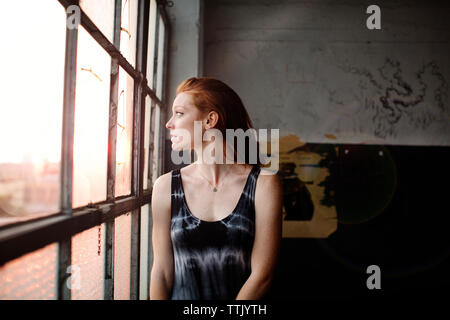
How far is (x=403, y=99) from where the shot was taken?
3381mm

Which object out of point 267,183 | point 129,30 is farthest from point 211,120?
point 129,30

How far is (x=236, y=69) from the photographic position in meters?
3.41

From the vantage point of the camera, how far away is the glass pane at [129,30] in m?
1.62

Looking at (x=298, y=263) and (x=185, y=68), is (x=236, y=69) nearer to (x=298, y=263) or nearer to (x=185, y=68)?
(x=185, y=68)

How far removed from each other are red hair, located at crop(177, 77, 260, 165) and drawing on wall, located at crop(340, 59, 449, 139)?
2.65 metres

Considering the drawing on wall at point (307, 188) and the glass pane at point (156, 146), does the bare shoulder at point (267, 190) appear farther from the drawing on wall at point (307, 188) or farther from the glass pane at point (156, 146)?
the drawing on wall at point (307, 188)

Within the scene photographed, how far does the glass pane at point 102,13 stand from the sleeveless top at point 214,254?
797 mm

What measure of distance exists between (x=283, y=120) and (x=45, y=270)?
2.81m

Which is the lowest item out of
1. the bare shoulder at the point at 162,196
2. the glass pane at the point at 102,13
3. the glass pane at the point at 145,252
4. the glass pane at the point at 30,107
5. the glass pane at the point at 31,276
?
the glass pane at the point at 145,252

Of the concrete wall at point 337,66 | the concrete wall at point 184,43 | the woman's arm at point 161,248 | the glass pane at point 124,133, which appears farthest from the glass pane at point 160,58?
the woman's arm at point 161,248

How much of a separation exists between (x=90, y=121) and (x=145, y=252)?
4.95 feet

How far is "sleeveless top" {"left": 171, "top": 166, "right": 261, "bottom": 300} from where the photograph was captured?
3.35 ft

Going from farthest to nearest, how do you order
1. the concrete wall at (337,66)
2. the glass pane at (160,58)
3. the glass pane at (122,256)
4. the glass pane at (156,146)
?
the concrete wall at (337,66), the glass pane at (160,58), the glass pane at (156,146), the glass pane at (122,256)
